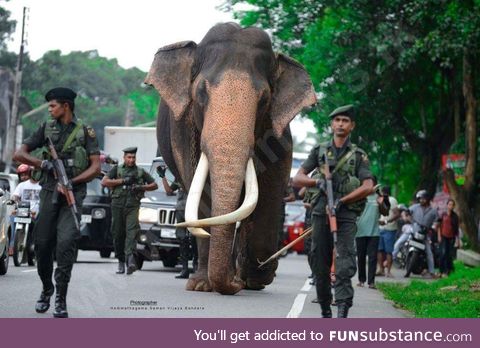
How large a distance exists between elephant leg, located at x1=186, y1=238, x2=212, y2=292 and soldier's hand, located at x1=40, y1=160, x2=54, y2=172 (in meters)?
4.40

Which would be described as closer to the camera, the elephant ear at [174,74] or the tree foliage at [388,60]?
the elephant ear at [174,74]

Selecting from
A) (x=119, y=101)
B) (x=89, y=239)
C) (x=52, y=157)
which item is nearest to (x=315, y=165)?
(x=52, y=157)

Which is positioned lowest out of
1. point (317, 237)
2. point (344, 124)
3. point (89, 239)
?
point (89, 239)

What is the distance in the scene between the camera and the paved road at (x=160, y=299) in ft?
43.6

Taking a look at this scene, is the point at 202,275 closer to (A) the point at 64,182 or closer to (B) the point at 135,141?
(A) the point at 64,182

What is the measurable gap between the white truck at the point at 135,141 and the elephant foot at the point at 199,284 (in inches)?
673

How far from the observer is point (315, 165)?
12.6m

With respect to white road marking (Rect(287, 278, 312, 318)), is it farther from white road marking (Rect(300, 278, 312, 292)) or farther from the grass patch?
the grass patch

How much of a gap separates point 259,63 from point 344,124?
4144 mm

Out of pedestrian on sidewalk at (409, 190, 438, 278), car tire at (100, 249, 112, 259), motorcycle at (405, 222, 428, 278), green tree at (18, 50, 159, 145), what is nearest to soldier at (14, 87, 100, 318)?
car tire at (100, 249, 112, 259)

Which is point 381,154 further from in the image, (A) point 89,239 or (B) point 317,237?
(B) point 317,237

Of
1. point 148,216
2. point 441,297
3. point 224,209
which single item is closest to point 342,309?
point 224,209

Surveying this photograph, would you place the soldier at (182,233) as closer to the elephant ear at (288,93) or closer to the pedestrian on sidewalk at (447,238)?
the elephant ear at (288,93)
